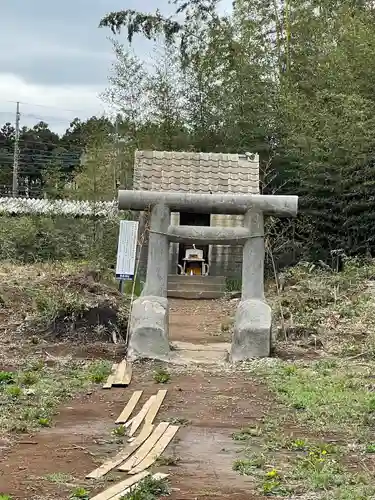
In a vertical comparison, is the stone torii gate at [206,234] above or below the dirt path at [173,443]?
above

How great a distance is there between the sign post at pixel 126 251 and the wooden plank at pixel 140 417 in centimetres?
310

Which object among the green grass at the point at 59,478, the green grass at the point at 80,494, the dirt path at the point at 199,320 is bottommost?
the green grass at the point at 59,478

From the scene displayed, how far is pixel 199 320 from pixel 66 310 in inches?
138

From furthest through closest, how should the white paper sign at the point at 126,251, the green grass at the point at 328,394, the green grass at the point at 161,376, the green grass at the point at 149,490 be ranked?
the white paper sign at the point at 126,251
the green grass at the point at 161,376
the green grass at the point at 328,394
the green grass at the point at 149,490

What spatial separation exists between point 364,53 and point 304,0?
3.75 m

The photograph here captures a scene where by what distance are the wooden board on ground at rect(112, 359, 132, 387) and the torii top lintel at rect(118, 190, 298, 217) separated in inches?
78.7

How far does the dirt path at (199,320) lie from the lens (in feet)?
33.4

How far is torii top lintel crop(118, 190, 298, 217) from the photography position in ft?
28.9

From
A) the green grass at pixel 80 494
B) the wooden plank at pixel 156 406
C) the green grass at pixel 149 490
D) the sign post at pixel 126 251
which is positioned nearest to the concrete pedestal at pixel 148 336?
the sign post at pixel 126 251

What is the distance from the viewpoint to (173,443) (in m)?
4.88

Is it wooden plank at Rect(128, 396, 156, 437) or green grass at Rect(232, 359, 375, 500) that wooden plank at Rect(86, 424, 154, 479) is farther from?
green grass at Rect(232, 359, 375, 500)

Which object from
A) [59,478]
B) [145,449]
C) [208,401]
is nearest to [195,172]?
[208,401]

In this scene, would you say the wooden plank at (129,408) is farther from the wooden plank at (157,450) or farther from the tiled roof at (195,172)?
the tiled roof at (195,172)

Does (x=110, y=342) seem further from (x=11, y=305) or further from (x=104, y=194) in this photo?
(x=104, y=194)
